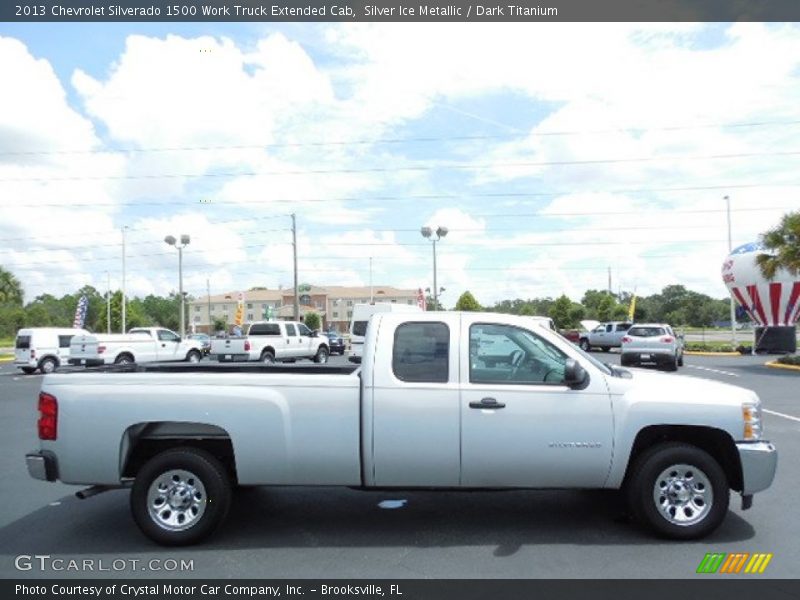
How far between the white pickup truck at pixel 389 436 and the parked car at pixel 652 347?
66.3 ft

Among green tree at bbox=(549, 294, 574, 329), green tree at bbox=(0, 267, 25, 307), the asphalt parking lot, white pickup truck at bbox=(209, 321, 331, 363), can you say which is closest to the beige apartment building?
green tree at bbox=(549, 294, 574, 329)

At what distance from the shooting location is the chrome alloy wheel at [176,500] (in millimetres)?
5652

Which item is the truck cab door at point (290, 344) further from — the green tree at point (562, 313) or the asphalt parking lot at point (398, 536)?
the green tree at point (562, 313)

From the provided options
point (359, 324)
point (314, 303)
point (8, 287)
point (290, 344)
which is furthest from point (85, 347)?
point (314, 303)

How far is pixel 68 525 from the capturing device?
6.33m

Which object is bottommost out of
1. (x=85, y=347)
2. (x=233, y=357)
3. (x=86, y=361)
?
(x=233, y=357)

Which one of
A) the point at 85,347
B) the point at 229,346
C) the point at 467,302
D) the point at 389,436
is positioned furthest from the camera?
the point at 467,302

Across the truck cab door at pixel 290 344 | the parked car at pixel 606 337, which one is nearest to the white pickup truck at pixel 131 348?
the truck cab door at pixel 290 344

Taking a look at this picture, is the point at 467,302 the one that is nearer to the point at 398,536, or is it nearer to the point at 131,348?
the point at 131,348

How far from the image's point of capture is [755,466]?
5668 mm

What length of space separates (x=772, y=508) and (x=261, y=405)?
4.86 meters

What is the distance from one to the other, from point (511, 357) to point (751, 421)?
6.52ft

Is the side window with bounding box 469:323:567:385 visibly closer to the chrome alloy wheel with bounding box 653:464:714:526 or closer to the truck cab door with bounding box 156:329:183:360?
the chrome alloy wheel with bounding box 653:464:714:526
